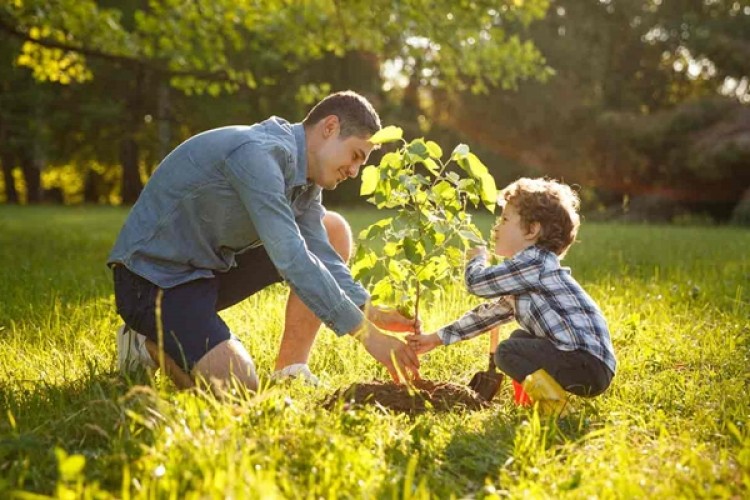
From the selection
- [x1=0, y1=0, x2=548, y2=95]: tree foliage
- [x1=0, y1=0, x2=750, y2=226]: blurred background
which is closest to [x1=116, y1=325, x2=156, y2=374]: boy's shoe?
[x1=0, y1=0, x2=548, y2=95]: tree foliage

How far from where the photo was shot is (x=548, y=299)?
3.49m

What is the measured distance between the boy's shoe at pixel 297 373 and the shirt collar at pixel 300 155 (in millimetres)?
864

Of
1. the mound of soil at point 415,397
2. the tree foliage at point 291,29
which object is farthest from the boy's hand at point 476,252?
the tree foliage at point 291,29

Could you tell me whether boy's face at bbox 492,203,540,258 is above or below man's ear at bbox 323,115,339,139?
below

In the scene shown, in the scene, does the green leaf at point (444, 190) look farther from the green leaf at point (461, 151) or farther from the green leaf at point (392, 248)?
the green leaf at point (392, 248)

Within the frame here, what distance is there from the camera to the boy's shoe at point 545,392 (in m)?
3.32

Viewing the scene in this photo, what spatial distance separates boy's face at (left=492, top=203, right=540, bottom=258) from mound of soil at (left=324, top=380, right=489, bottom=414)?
26.1 inches

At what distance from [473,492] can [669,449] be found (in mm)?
701

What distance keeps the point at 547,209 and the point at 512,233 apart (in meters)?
0.19

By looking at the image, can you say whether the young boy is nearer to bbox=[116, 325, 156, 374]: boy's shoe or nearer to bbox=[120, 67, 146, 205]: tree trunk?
bbox=[116, 325, 156, 374]: boy's shoe

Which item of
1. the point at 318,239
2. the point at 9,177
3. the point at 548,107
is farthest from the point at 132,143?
the point at 318,239

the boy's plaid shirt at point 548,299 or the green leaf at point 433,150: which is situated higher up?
the green leaf at point 433,150

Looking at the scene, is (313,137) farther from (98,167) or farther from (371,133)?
(98,167)

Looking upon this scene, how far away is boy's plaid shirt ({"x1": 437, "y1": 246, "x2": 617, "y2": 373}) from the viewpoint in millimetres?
3439
